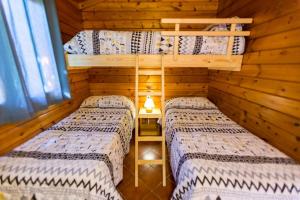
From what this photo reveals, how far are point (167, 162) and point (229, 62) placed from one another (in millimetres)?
1505

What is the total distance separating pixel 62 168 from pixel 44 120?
3.54 feet

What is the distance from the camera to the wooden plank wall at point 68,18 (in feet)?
8.05

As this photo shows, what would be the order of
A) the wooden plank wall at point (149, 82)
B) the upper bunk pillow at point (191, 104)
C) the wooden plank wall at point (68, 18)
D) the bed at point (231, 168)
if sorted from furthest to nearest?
1. the wooden plank wall at point (149, 82)
2. the upper bunk pillow at point (191, 104)
3. the wooden plank wall at point (68, 18)
4. the bed at point (231, 168)

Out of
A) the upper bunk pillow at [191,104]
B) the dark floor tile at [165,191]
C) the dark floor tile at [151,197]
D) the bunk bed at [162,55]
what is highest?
the bunk bed at [162,55]

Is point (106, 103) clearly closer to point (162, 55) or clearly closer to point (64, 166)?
point (162, 55)

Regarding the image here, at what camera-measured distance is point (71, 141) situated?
1715 mm

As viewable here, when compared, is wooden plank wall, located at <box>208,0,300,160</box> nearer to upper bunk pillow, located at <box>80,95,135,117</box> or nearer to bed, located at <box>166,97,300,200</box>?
bed, located at <box>166,97,300,200</box>

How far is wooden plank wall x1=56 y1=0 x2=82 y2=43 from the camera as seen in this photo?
2455mm

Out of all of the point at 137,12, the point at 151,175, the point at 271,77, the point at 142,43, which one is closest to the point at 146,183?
the point at 151,175

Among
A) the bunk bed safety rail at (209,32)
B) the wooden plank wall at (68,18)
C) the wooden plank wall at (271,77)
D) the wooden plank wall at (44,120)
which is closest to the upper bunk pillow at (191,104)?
the wooden plank wall at (271,77)

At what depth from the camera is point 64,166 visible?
1.29 m

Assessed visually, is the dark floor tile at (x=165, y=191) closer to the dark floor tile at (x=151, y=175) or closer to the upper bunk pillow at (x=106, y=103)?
the dark floor tile at (x=151, y=175)

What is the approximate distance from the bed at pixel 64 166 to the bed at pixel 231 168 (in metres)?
0.61

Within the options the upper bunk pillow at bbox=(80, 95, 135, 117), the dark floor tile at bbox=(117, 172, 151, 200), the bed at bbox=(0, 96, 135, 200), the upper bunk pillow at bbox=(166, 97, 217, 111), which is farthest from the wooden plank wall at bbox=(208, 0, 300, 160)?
the upper bunk pillow at bbox=(80, 95, 135, 117)
